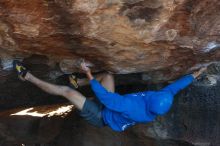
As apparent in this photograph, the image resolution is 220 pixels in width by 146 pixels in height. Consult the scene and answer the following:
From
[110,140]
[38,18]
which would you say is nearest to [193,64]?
[38,18]

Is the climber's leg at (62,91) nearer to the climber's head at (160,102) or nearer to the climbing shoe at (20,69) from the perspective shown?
the climbing shoe at (20,69)

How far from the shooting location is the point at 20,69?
4145 millimetres

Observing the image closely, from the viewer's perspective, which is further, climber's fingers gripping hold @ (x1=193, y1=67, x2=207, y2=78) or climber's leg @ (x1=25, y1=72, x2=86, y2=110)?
→ climber's fingers gripping hold @ (x1=193, y1=67, x2=207, y2=78)

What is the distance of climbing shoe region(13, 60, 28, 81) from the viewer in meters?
4.11

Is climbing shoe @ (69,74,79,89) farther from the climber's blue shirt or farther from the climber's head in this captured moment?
the climber's head

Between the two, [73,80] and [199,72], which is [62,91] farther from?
[199,72]

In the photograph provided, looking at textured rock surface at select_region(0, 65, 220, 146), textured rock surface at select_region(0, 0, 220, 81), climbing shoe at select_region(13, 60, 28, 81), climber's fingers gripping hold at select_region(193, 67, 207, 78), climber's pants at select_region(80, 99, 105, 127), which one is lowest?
textured rock surface at select_region(0, 65, 220, 146)

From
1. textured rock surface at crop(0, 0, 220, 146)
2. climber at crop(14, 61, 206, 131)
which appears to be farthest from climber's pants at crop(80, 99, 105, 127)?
textured rock surface at crop(0, 0, 220, 146)

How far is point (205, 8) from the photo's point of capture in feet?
11.5

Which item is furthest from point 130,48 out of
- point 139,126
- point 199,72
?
point 139,126

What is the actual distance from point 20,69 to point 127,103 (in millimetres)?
1150

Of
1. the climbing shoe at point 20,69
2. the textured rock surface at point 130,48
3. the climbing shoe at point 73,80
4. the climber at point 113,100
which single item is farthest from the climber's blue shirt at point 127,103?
the climbing shoe at point 20,69

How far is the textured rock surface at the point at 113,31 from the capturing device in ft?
11.0

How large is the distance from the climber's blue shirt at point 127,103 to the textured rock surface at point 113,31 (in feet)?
0.95
